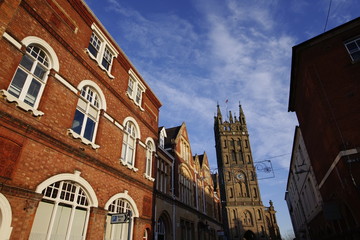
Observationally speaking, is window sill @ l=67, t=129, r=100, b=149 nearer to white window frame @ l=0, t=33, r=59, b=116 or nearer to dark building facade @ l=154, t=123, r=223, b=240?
white window frame @ l=0, t=33, r=59, b=116

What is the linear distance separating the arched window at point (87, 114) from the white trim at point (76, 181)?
1.82 metres

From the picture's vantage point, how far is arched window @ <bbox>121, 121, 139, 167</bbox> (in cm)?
1252

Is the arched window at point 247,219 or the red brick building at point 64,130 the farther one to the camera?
the arched window at point 247,219

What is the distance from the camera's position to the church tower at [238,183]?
172 ft

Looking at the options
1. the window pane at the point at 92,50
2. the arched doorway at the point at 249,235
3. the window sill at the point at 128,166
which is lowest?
the arched doorway at the point at 249,235

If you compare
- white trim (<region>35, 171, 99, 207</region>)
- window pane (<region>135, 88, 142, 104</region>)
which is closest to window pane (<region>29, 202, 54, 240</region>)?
white trim (<region>35, 171, 99, 207</region>)

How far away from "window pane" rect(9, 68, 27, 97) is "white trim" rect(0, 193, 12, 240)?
3190 millimetres

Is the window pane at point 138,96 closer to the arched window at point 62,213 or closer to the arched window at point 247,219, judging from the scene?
the arched window at point 62,213

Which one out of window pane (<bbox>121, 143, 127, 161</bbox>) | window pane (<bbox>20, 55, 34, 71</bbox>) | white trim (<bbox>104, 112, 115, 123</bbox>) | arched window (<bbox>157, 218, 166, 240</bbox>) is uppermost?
white trim (<bbox>104, 112, 115, 123</bbox>)

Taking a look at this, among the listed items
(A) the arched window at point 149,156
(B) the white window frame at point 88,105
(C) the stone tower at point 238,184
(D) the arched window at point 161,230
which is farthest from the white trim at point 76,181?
(C) the stone tower at point 238,184

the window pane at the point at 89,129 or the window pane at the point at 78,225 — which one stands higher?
the window pane at the point at 89,129

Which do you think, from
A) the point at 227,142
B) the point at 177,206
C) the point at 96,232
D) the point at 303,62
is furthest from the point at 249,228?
the point at 96,232

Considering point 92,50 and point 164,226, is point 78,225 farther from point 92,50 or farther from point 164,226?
point 164,226

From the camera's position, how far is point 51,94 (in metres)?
8.26
